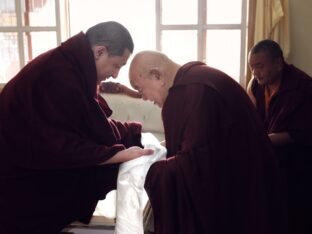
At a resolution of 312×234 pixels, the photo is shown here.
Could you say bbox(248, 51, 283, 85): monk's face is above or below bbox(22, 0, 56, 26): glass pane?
below

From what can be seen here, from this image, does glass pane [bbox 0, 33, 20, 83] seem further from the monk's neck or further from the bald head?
the bald head

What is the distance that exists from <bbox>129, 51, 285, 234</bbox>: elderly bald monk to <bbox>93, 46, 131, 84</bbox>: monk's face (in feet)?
0.27

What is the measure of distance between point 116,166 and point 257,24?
2.03 meters

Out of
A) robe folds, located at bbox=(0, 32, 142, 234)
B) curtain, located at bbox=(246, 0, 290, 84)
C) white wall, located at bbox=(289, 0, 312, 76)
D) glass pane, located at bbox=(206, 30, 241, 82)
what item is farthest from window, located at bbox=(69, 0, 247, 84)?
robe folds, located at bbox=(0, 32, 142, 234)

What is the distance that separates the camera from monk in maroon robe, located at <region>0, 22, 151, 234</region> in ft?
4.41

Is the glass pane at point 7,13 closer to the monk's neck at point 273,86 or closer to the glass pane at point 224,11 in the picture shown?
the glass pane at point 224,11

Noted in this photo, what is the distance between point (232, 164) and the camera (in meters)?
1.36

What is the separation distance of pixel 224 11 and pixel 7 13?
75.2 inches

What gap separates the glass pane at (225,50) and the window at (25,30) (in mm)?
1310

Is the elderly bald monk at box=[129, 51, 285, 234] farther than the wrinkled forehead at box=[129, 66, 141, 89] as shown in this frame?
No

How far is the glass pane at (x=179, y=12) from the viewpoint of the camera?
3.44 meters

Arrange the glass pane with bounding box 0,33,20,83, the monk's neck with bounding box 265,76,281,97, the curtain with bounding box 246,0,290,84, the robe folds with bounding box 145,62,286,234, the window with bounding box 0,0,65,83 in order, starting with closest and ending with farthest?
the robe folds with bounding box 145,62,286,234
the monk's neck with bounding box 265,76,281,97
the curtain with bounding box 246,0,290,84
the window with bounding box 0,0,65,83
the glass pane with bounding box 0,33,20,83

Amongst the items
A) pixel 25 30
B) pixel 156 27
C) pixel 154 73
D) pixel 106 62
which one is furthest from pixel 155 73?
pixel 25 30

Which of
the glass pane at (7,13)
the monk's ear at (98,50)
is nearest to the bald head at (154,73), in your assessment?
the monk's ear at (98,50)
